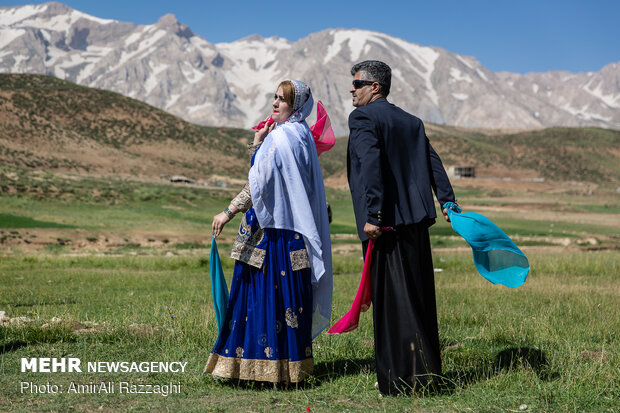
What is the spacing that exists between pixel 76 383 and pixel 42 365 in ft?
1.89

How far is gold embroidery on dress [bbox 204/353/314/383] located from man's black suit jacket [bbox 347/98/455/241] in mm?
1099

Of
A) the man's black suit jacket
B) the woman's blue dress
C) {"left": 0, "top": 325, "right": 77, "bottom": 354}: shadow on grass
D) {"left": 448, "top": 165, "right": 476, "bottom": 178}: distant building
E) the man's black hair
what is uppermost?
{"left": 448, "top": 165, "right": 476, "bottom": 178}: distant building

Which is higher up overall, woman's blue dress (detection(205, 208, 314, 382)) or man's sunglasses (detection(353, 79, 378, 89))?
man's sunglasses (detection(353, 79, 378, 89))

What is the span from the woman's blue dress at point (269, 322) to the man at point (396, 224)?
22.6 inches

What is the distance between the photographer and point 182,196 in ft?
146

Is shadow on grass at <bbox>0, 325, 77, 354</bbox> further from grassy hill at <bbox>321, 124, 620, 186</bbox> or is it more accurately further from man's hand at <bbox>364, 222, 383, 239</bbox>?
grassy hill at <bbox>321, 124, 620, 186</bbox>

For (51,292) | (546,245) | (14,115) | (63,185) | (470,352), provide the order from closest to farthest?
(470,352)
(51,292)
(546,245)
(63,185)
(14,115)

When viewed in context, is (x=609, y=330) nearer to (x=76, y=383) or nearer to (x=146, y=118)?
(x=76, y=383)

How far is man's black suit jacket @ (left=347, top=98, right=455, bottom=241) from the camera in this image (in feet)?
15.1

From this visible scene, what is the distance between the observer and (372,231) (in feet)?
15.1

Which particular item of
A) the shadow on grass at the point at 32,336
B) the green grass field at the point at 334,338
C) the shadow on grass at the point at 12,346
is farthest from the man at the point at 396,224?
the shadow on grass at the point at 12,346

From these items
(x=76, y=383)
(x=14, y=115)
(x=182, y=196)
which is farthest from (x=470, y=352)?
(x=14, y=115)

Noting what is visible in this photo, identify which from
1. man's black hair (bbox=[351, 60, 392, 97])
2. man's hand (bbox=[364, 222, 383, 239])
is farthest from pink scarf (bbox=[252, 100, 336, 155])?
man's hand (bbox=[364, 222, 383, 239])

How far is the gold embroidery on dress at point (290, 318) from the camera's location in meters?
4.84
